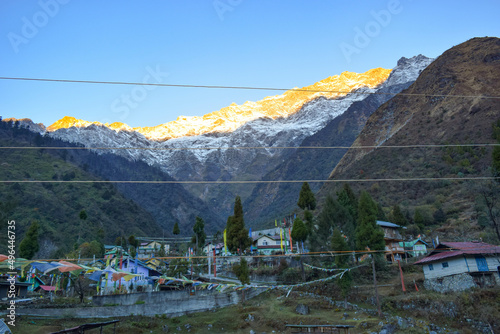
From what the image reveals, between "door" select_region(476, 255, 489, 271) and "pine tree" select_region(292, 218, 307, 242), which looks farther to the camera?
"pine tree" select_region(292, 218, 307, 242)

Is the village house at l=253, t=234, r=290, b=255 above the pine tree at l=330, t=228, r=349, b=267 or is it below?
above

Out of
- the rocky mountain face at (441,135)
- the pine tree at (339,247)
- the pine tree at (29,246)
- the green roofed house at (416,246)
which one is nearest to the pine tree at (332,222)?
the pine tree at (339,247)

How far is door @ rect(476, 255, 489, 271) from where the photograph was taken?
99.6 ft

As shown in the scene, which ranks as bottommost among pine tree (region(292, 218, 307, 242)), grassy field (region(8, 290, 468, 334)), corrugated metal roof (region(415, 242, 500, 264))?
grassy field (region(8, 290, 468, 334))

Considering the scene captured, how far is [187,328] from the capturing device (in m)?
29.2

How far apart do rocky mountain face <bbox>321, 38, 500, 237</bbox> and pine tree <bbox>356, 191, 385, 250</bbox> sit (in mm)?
19360

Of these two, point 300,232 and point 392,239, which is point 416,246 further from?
point 300,232

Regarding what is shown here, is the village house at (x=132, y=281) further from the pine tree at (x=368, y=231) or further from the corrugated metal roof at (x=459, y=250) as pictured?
the corrugated metal roof at (x=459, y=250)

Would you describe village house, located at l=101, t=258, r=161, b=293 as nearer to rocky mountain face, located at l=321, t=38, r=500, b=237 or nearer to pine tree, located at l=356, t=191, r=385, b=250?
pine tree, located at l=356, t=191, r=385, b=250

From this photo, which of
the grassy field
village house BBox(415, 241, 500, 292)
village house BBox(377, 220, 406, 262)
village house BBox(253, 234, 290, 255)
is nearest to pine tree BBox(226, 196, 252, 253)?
the grassy field

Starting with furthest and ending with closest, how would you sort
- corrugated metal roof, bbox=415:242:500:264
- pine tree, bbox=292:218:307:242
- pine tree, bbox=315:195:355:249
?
pine tree, bbox=292:218:307:242 < pine tree, bbox=315:195:355:249 < corrugated metal roof, bbox=415:242:500:264

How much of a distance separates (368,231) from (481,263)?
34.3 feet

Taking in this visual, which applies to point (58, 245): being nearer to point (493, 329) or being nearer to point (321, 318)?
point (321, 318)

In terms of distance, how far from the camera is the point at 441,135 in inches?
3915
